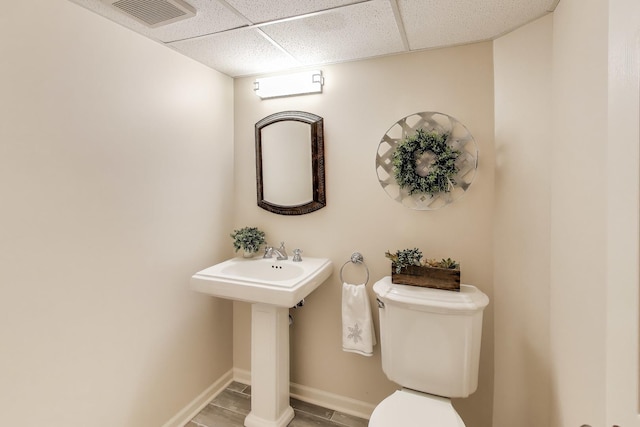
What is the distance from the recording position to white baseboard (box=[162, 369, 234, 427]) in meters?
1.85

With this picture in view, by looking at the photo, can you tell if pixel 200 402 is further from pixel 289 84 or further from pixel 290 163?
pixel 289 84

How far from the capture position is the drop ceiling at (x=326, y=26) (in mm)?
1355

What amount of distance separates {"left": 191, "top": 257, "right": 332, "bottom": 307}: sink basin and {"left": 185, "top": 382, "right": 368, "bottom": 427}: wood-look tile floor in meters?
0.85

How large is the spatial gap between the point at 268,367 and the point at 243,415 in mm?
426

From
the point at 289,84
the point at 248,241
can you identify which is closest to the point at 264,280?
the point at 248,241

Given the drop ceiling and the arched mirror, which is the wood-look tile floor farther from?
the drop ceiling

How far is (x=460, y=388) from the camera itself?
1450 millimetres

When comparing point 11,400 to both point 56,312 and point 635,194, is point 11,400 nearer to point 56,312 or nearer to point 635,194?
point 56,312

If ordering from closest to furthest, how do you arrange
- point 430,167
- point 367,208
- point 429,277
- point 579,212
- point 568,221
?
point 579,212, point 568,221, point 429,277, point 430,167, point 367,208

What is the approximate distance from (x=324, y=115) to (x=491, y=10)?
100 centimetres

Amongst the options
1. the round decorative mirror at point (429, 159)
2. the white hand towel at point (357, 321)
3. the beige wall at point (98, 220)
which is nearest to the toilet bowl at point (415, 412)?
the white hand towel at point (357, 321)

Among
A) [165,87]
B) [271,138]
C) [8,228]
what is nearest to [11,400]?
[8,228]

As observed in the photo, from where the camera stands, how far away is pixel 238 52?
6.01 feet

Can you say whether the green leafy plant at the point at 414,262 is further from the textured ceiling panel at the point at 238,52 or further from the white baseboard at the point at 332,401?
the textured ceiling panel at the point at 238,52
